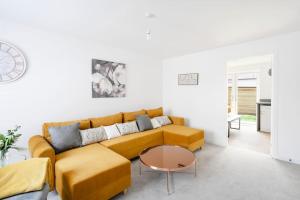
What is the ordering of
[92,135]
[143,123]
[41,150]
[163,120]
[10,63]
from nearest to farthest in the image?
[41,150]
[10,63]
[92,135]
[143,123]
[163,120]

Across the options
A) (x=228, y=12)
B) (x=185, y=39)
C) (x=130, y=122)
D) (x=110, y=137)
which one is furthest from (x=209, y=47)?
(x=110, y=137)

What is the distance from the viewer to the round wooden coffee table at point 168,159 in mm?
2039

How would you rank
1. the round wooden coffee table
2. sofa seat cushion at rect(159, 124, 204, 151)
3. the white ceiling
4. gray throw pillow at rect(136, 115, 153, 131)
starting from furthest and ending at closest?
gray throw pillow at rect(136, 115, 153, 131)
sofa seat cushion at rect(159, 124, 204, 151)
the round wooden coffee table
the white ceiling

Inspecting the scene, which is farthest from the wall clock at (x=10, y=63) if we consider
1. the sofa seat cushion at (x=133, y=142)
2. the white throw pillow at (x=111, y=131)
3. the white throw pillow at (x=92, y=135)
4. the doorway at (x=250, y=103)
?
the doorway at (x=250, y=103)

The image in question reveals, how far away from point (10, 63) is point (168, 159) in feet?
9.36

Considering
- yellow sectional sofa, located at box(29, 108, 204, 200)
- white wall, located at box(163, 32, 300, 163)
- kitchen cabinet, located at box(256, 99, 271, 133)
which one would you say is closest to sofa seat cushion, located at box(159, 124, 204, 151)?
yellow sectional sofa, located at box(29, 108, 204, 200)

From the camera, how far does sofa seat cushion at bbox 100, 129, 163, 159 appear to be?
2757mm

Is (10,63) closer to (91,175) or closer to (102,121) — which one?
(102,121)

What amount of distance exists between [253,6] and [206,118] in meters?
2.68

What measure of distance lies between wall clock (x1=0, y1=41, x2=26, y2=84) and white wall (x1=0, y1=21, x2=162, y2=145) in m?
0.08

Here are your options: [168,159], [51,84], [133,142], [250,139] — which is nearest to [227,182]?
[168,159]

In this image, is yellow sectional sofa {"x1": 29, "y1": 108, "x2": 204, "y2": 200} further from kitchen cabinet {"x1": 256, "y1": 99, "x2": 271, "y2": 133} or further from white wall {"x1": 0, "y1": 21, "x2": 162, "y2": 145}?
kitchen cabinet {"x1": 256, "y1": 99, "x2": 271, "y2": 133}

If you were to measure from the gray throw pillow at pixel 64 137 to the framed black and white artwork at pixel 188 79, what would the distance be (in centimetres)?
306

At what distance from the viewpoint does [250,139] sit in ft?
13.7
